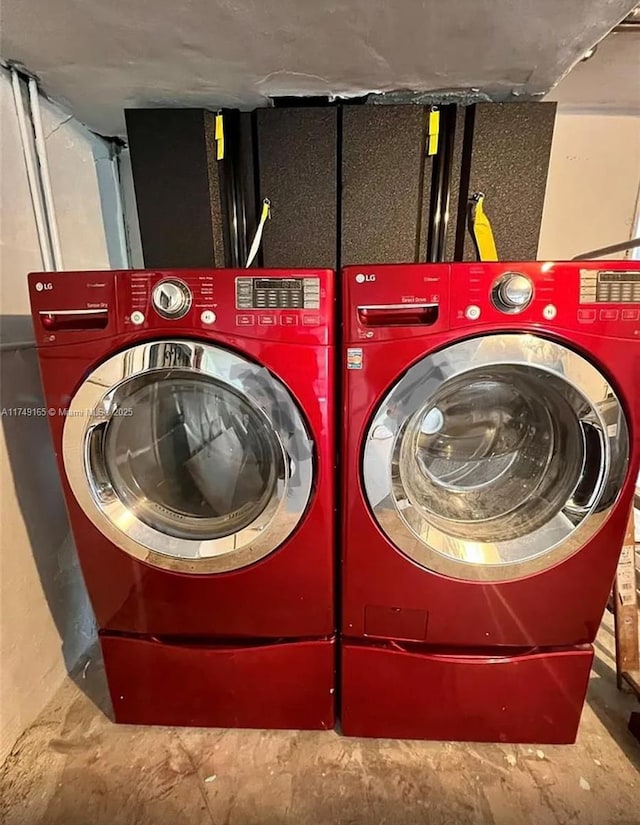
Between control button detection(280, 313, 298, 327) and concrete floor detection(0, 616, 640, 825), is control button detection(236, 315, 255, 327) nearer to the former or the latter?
control button detection(280, 313, 298, 327)

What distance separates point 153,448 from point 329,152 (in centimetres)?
94

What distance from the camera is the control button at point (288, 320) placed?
0.99 m

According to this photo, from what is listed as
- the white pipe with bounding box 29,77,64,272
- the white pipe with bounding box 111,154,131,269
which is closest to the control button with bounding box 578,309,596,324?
the white pipe with bounding box 29,77,64,272

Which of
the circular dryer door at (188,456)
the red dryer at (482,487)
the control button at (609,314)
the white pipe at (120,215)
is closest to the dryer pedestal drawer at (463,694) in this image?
the red dryer at (482,487)

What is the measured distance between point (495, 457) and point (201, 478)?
0.73 meters

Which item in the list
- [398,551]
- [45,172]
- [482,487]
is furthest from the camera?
[45,172]

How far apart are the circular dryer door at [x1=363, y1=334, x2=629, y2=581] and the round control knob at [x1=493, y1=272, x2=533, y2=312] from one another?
61 millimetres

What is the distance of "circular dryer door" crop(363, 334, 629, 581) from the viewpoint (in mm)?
979

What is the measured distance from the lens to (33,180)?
130cm

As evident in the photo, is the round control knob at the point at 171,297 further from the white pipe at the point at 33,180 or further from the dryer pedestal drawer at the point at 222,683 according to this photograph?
the dryer pedestal drawer at the point at 222,683

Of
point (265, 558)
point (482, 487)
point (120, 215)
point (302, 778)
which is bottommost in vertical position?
point (302, 778)

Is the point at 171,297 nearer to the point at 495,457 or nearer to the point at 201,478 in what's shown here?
the point at 201,478

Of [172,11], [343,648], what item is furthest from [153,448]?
[172,11]

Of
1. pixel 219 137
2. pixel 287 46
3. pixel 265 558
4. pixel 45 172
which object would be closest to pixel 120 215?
pixel 45 172
